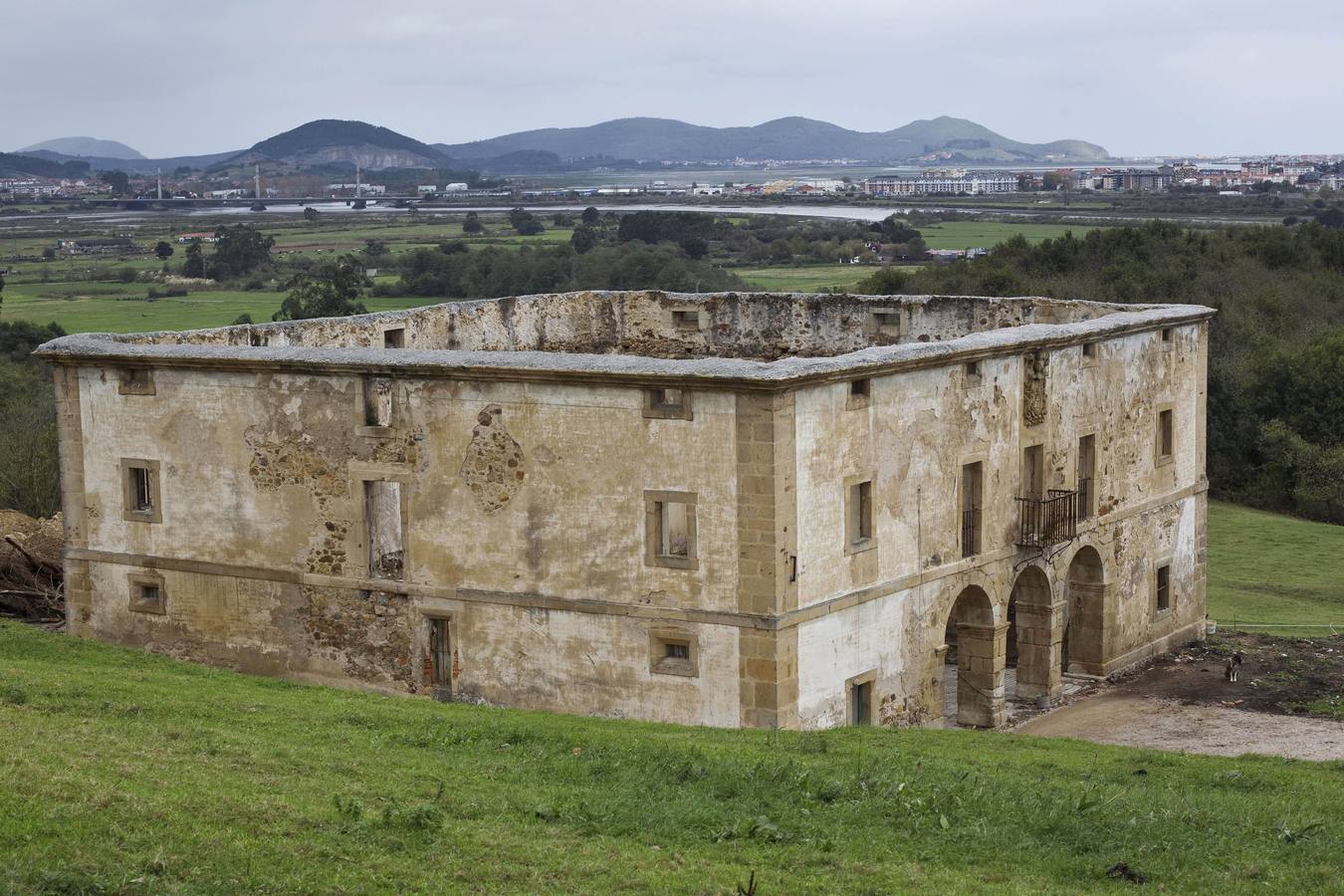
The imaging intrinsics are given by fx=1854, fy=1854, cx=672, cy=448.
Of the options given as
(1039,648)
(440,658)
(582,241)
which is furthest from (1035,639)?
(582,241)

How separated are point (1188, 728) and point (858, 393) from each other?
8.49 m

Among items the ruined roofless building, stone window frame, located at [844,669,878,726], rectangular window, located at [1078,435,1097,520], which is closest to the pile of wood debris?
the ruined roofless building

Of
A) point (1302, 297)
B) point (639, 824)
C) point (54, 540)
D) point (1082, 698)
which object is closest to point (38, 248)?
point (1302, 297)

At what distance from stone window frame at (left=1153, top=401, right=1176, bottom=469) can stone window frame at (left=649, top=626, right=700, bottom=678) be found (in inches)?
503

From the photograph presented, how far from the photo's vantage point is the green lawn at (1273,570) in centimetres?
3894

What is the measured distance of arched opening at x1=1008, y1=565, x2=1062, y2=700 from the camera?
2986cm

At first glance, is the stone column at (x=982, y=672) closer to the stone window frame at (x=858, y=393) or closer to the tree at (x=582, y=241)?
the stone window frame at (x=858, y=393)

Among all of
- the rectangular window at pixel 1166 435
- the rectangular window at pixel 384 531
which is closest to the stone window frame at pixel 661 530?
the rectangular window at pixel 384 531

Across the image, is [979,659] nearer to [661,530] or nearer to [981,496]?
[981,496]

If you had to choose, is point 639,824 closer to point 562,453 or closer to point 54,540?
point 562,453

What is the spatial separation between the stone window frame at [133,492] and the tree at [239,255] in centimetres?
7862

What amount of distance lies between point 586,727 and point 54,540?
15.8 m

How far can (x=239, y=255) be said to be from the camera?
10744cm

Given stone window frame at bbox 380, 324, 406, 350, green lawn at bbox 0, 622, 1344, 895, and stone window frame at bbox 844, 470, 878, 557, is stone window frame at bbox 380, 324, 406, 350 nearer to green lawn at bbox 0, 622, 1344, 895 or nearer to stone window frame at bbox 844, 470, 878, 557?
stone window frame at bbox 844, 470, 878, 557
